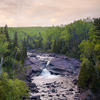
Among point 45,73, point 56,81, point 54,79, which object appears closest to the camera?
point 56,81

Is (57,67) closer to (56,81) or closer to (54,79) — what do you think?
(54,79)

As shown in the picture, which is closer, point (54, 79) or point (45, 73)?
point (54, 79)

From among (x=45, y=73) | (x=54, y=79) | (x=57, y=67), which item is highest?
(x=57, y=67)

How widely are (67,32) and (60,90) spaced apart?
48705mm

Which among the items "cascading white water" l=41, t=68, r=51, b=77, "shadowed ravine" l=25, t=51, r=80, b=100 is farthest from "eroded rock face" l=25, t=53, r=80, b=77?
"cascading white water" l=41, t=68, r=51, b=77

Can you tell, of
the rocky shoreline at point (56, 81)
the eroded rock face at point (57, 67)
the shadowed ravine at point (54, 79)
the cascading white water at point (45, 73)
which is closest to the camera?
the rocky shoreline at point (56, 81)

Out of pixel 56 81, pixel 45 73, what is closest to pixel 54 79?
pixel 56 81

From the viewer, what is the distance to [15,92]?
1376 centimetres

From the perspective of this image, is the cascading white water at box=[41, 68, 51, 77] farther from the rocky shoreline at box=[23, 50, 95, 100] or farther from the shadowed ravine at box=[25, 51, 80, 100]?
the rocky shoreline at box=[23, 50, 95, 100]

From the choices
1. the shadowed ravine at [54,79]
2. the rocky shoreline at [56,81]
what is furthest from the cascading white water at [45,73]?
the rocky shoreline at [56,81]

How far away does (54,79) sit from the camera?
114 feet

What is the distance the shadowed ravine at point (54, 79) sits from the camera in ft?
78.6

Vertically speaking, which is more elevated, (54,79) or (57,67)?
(57,67)

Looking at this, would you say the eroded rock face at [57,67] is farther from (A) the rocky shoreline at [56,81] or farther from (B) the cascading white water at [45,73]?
(B) the cascading white water at [45,73]
